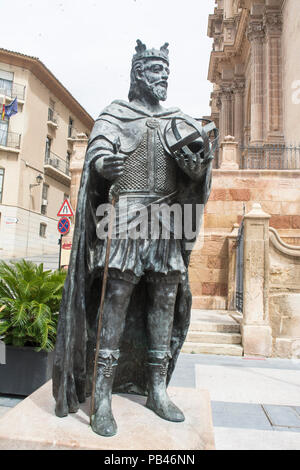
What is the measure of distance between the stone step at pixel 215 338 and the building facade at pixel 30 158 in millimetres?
22326

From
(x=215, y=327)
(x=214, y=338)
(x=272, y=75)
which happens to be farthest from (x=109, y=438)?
(x=272, y=75)

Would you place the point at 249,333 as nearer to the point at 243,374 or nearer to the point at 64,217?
the point at 243,374

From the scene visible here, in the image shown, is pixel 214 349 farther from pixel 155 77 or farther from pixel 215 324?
pixel 155 77

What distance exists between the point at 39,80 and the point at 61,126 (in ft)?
16.2

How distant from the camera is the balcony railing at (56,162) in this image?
32219mm

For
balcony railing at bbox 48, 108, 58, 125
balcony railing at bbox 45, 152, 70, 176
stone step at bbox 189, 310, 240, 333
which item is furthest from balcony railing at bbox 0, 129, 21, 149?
stone step at bbox 189, 310, 240, 333

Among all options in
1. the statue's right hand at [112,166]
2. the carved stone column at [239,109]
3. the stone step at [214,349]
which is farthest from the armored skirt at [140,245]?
the carved stone column at [239,109]

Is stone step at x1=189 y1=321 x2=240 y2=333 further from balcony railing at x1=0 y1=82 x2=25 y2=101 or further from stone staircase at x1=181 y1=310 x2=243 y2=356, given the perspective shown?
balcony railing at x1=0 y1=82 x2=25 y2=101

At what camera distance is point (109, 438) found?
2135 mm

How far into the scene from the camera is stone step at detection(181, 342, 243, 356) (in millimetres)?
6773

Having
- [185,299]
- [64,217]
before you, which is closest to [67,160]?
[64,217]

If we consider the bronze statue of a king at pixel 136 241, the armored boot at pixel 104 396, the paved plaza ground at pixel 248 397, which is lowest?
the paved plaza ground at pixel 248 397

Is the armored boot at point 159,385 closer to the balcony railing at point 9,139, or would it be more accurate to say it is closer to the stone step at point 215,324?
the stone step at point 215,324
